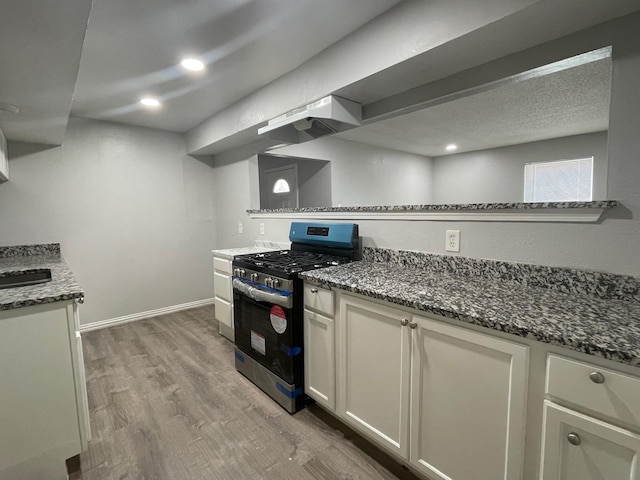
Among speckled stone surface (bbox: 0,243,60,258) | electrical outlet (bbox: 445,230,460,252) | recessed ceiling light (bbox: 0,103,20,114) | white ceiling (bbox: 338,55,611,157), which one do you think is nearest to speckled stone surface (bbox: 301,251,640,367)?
electrical outlet (bbox: 445,230,460,252)

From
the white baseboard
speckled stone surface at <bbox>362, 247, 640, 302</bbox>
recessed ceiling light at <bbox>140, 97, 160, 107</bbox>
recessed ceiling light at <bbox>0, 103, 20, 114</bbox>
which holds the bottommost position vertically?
the white baseboard

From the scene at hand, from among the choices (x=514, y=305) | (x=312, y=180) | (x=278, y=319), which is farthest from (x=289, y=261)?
(x=514, y=305)

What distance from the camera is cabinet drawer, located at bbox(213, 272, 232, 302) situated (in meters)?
2.86

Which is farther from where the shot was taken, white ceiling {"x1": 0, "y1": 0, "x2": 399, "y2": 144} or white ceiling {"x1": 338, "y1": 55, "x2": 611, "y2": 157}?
white ceiling {"x1": 338, "y1": 55, "x2": 611, "y2": 157}

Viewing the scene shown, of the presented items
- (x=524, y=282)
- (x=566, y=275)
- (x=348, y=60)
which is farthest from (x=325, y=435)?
(x=348, y=60)

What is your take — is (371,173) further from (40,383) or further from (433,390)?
(40,383)

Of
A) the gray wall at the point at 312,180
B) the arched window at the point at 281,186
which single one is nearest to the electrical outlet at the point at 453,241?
the gray wall at the point at 312,180

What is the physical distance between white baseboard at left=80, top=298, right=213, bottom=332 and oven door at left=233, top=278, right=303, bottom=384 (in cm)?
199

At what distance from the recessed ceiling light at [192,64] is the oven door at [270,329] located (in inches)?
59.5

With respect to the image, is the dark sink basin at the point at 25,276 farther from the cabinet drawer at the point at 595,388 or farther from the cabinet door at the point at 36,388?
the cabinet drawer at the point at 595,388

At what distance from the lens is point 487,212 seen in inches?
61.2

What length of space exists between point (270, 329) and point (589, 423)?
1.56 meters

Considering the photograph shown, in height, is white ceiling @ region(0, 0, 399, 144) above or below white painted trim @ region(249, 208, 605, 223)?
above

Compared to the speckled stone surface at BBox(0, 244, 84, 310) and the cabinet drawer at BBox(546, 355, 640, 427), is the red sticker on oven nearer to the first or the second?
the speckled stone surface at BBox(0, 244, 84, 310)
